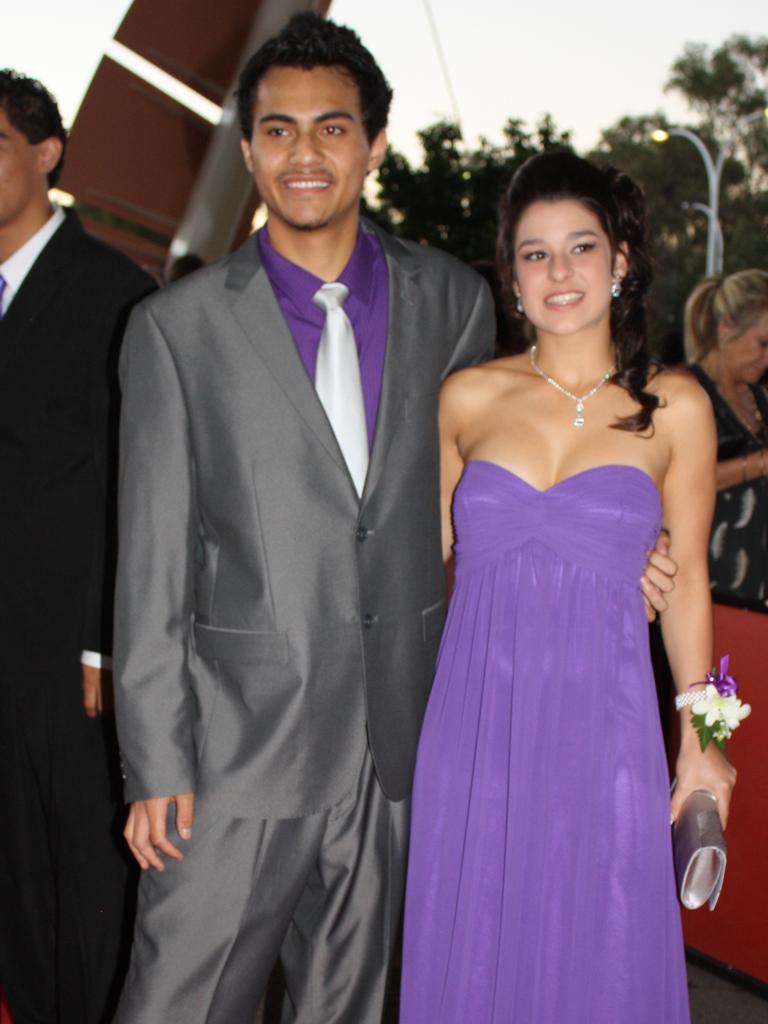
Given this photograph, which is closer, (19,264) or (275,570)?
(275,570)

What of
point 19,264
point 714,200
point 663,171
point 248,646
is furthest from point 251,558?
point 663,171

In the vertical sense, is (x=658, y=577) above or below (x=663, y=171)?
below

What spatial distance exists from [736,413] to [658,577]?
228 cm

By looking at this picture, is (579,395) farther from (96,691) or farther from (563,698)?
(96,691)

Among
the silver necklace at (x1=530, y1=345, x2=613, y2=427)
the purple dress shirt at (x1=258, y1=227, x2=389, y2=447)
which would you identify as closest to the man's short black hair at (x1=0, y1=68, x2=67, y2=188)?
the purple dress shirt at (x1=258, y1=227, x2=389, y2=447)

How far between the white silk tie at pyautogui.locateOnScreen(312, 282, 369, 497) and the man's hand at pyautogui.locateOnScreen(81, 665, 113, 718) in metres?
0.96

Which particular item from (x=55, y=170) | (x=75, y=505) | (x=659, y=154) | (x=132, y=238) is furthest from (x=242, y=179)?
(x=659, y=154)

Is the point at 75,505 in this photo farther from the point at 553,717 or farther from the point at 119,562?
the point at 553,717

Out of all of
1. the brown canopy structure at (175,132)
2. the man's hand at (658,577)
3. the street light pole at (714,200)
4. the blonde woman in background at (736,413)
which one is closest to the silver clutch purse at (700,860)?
the man's hand at (658,577)

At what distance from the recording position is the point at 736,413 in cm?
460

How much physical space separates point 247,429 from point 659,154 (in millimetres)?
40318

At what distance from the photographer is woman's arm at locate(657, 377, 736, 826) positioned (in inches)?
98.3

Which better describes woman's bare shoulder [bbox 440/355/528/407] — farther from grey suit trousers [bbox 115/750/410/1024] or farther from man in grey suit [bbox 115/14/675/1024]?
grey suit trousers [bbox 115/750/410/1024]

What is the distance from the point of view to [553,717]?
242 centimetres
